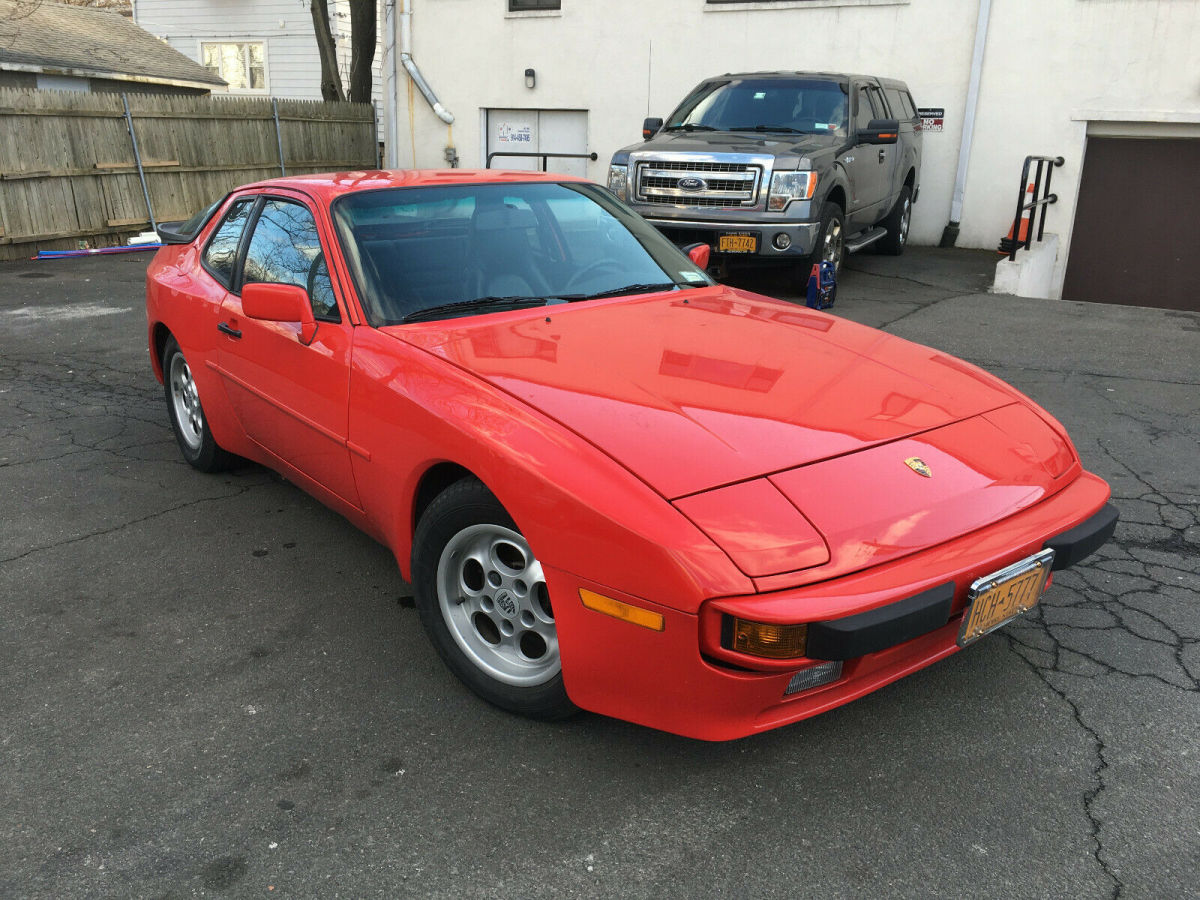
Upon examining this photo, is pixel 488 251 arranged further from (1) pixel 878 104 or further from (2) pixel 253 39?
(2) pixel 253 39

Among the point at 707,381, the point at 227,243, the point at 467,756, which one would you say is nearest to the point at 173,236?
the point at 227,243

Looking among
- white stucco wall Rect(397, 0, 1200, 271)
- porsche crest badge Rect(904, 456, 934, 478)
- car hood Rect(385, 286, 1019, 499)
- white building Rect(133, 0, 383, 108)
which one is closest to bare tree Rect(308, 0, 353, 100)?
white stucco wall Rect(397, 0, 1200, 271)

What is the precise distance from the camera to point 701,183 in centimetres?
878

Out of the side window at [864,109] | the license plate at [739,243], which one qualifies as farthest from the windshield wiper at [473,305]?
the side window at [864,109]

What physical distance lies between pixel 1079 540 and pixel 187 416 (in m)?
4.05

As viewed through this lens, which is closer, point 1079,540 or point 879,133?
point 1079,540

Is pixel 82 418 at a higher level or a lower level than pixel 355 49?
lower

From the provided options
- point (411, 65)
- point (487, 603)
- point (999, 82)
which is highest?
point (411, 65)

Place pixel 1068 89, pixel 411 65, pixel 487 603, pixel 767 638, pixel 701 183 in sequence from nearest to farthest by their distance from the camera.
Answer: pixel 767 638 < pixel 487 603 < pixel 701 183 < pixel 1068 89 < pixel 411 65

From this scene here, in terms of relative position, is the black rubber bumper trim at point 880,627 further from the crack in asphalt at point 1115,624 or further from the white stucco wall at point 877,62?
the white stucco wall at point 877,62

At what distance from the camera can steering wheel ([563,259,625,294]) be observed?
368 cm

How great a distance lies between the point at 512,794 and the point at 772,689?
0.73 m

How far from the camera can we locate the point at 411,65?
1750cm

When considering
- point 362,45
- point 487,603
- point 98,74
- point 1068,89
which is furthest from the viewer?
point 98,74
